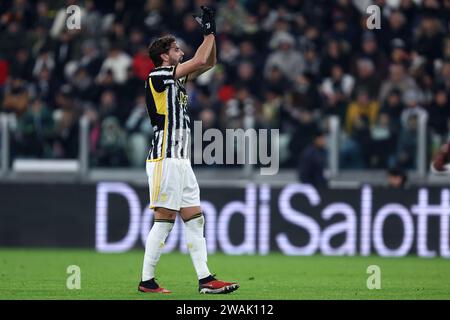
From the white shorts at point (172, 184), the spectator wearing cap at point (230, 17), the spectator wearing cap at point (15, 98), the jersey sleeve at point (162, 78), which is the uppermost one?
the spectator wearing cap at point (230, 17)

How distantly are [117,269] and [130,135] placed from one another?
402 centimetres

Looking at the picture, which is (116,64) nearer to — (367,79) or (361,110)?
(367,79)

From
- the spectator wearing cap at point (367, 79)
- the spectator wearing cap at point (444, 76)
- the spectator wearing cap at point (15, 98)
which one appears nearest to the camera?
the spectator wearing cap at point (444, 76)

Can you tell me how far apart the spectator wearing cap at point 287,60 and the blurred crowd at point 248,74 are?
0.02 metres

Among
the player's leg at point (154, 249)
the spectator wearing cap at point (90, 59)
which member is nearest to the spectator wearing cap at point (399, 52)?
the spectator wearing cap at point (90, 59)

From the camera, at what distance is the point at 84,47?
20312mm

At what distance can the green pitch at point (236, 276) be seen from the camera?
10.8 metres

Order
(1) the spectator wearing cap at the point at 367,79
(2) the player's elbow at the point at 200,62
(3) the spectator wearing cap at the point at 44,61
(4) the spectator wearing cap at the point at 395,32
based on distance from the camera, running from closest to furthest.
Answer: (2) the player's elbow at the point at 200,62 → (1) the spectator wearing cap at the point at 367,79 → (4) the spectator wearing cap at the point at 395,32 → (3) the spectator wearing cap at the point at 44,61

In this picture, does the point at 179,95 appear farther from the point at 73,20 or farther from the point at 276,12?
the point at 276,12

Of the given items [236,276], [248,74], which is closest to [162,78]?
[236,276]

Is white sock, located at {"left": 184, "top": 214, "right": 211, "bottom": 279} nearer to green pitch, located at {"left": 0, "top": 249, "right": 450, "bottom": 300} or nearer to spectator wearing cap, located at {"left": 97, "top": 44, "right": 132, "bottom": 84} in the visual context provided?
green pitch, located at {"left": 0, "top": 249, "right": 450, "bottom": 300}

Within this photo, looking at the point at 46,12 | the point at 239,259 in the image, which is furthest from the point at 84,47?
the point at 239,259

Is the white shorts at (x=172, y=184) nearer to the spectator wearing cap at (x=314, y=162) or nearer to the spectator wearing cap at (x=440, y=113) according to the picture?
the spectator wearing cap at (x=314, y=162)

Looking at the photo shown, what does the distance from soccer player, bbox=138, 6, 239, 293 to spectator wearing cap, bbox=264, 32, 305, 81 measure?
28.4 feet
